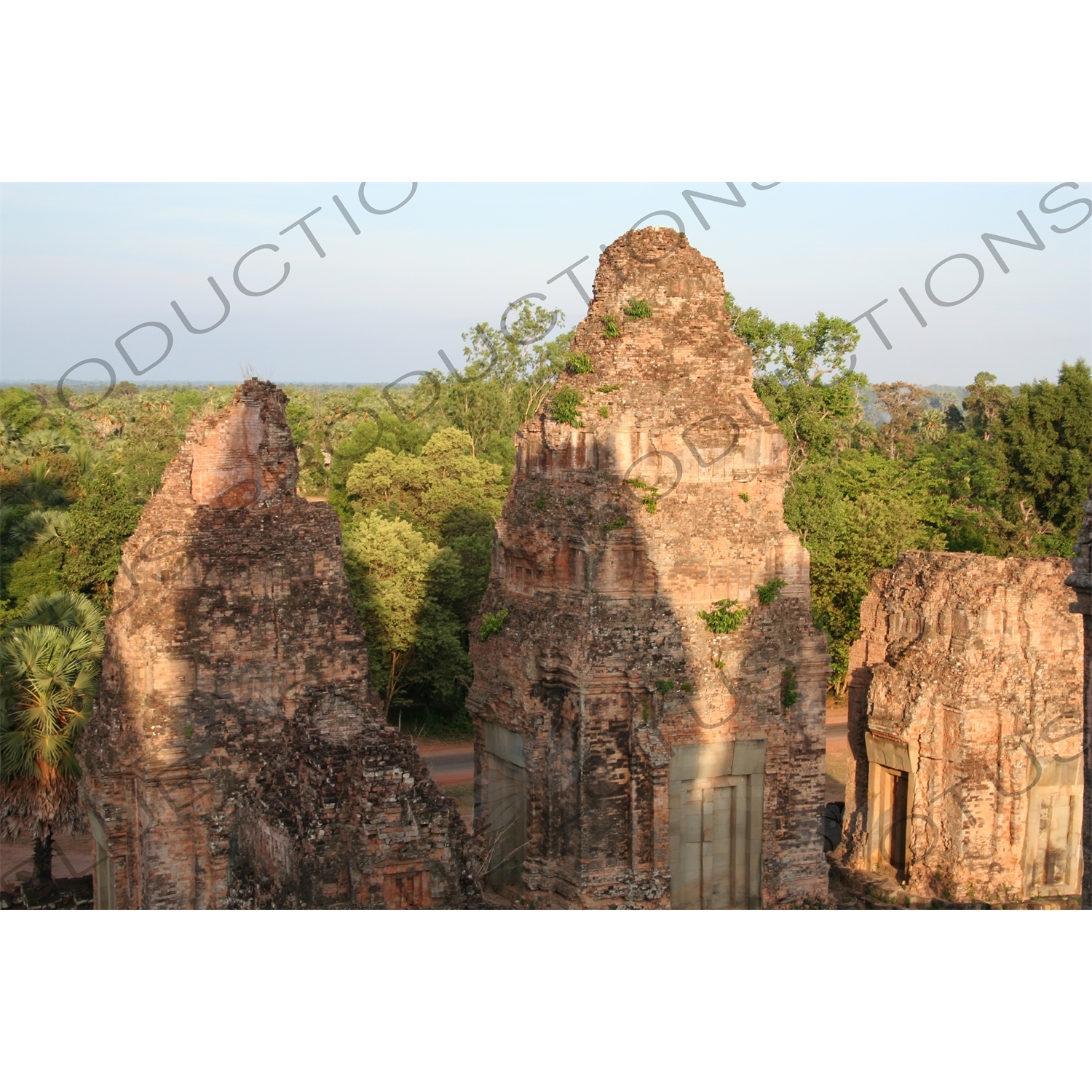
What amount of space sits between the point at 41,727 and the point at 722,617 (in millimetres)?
8874

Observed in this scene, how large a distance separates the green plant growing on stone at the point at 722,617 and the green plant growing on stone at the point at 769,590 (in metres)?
0.35

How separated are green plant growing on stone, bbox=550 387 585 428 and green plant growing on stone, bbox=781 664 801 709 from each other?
3.85 meters

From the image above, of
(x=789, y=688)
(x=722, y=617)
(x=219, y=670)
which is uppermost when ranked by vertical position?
(x=722, y=617)

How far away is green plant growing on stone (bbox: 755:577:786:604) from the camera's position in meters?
14.7

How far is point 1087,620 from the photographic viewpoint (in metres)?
8.91

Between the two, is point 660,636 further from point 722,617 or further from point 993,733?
point 993,733

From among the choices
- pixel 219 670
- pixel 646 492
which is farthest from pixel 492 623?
pixel 219 670

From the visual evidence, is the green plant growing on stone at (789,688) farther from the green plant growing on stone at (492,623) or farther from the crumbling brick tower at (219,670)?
the crumbling brick tower at (219,670)

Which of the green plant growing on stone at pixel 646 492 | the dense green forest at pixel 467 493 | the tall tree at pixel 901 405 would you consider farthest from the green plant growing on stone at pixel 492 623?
the tall tree at pixel 901 405

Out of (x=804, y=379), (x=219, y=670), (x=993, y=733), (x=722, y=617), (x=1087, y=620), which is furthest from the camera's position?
(x=804, y=379)

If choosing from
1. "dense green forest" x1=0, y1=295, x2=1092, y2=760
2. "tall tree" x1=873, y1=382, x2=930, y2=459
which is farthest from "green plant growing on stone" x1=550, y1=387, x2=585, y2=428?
"tall tree" x1=873, y1=382, x2=930, y2=459

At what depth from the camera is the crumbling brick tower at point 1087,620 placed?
27.9 feet

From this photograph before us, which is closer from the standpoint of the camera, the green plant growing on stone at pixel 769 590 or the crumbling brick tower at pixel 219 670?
the crumbling brick tower at pixel 219 670

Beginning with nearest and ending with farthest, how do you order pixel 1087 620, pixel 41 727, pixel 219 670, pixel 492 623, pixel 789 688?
pixel 1087 620, pixel 219 670, pixel 789 688, pixel 492 623, pixel 41 727
